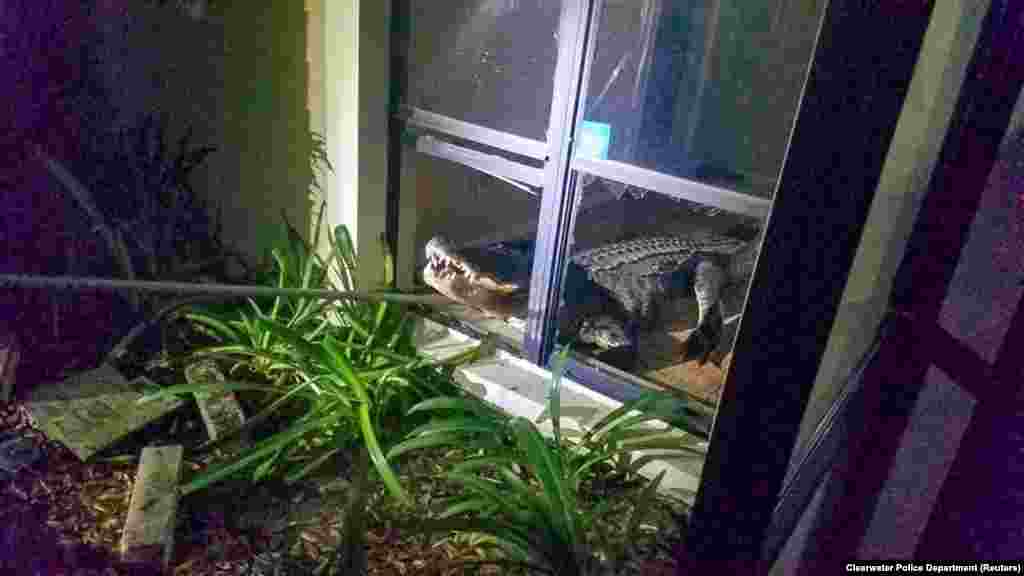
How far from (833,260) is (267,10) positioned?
2.23m

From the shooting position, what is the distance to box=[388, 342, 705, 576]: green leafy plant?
128cm

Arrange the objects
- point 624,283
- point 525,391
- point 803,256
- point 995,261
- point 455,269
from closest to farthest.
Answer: point 803,256 < point 995,261 < point 525,391 < point 624,283 < point 455,269

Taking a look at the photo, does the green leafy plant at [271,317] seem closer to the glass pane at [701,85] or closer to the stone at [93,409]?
the stone at [93,409]

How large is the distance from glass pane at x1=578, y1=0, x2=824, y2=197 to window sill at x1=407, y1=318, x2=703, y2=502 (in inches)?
28.8

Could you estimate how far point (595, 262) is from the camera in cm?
200

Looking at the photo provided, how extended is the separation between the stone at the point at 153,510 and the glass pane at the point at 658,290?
3.86ft

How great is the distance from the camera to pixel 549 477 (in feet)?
4.40

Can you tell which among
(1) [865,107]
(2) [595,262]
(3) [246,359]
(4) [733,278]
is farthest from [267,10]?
(1) [865,107]

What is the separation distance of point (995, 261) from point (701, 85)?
4.22 ft

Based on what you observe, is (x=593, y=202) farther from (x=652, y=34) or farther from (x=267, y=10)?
(x=267, y=10)

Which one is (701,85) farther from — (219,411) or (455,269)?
(219,411)

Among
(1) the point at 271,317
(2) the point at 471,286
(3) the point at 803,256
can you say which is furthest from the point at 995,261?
(1) the point at 271,317

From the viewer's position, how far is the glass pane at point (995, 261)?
763 millimetres

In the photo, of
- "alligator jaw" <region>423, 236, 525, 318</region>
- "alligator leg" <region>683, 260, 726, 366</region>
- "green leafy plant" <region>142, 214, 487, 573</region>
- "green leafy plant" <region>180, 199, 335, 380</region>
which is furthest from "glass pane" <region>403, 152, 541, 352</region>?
"alligator leg" <region>683, 260, 726, 366</region>
